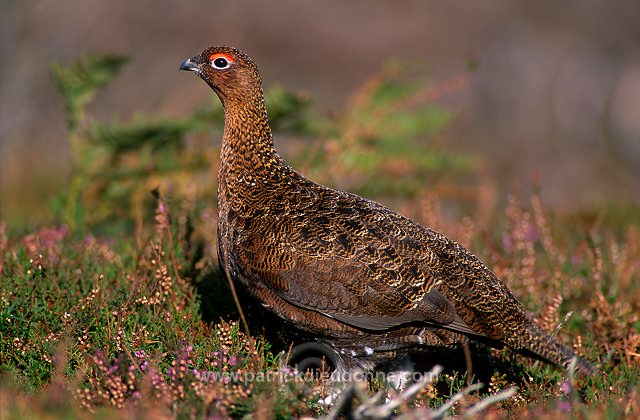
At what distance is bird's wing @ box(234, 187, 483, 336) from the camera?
14.4ft

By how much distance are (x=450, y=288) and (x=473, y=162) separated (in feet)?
13.0

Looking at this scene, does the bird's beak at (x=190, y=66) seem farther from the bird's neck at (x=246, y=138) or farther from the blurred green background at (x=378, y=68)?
the blurred green background at (x=378, y=68)

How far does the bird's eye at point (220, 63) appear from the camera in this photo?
5238 millimetres

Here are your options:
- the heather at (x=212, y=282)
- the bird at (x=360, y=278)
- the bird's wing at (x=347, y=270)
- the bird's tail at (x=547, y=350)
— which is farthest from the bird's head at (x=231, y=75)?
the bird's tail at (x=547, y=350)

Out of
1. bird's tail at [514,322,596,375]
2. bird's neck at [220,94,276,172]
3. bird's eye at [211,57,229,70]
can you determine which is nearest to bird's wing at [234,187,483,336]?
bird's tail at [514,322,596,375]

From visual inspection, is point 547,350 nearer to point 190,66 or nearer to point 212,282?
point 212,282

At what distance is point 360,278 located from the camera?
4.43 m

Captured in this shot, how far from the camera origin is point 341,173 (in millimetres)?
7922

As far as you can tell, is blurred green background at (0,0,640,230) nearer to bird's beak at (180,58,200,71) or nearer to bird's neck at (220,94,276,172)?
bird's beak at (180,58,200,71)

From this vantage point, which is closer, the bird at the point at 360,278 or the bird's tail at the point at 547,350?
the bird at the point at 360,278

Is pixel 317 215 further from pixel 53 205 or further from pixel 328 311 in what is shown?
pixel 53 205

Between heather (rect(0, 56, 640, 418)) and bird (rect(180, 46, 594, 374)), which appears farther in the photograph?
bird (rect(180, 46, 594, 374))

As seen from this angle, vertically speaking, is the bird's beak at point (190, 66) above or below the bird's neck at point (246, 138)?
above

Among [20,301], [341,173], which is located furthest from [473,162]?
[20,301]
